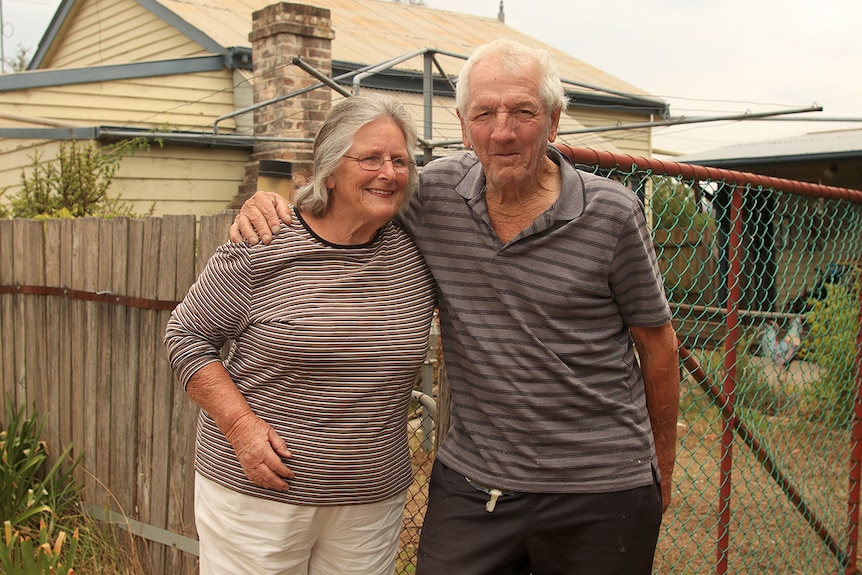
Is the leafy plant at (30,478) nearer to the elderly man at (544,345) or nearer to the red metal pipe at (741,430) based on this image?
the elderly man at (544,345)

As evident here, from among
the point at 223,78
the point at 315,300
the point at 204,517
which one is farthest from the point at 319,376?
the point at 223,78

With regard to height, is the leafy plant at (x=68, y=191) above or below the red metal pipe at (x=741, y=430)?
above

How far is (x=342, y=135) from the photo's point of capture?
2275 mm

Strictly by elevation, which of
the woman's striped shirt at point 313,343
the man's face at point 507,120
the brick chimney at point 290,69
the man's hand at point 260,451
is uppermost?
the brick chimney at point 290,69

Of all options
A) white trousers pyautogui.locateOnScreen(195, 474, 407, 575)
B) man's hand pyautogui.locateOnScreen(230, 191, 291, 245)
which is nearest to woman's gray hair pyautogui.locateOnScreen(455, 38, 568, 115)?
man's hand pyautogui.locateOnScreen(230, 191, 291, 245)

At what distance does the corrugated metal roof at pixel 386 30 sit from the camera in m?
12.0

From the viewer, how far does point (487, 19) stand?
64.0 ft

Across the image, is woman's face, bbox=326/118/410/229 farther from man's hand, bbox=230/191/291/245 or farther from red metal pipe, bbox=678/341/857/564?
red metal pipe, bbox=678/341/857/564

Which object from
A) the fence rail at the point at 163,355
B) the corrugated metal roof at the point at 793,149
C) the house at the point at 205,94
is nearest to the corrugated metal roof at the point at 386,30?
the house at the point at 205,94

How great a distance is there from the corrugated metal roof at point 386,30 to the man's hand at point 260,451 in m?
9.62

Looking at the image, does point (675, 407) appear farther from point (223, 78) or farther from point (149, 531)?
point (223, 78)

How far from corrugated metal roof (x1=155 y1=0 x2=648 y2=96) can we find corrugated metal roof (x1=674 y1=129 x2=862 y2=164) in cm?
409

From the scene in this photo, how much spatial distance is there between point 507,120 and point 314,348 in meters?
0.75

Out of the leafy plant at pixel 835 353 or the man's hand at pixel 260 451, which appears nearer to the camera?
the man's hand at pixel 260 451
